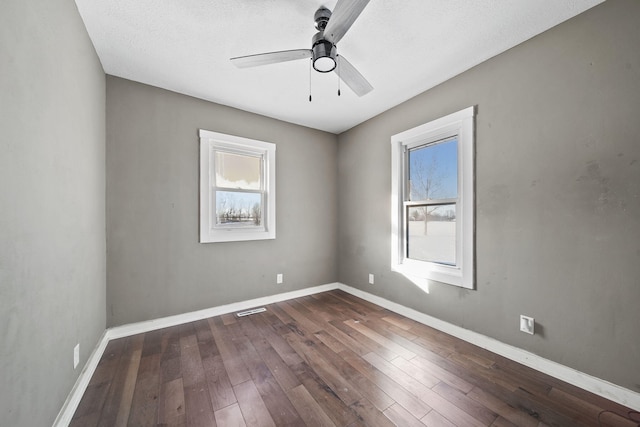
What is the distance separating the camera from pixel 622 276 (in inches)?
61.9

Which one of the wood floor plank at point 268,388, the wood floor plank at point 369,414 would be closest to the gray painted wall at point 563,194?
the wood floor plank at point 369,414

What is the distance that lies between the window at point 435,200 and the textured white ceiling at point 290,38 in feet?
1.89

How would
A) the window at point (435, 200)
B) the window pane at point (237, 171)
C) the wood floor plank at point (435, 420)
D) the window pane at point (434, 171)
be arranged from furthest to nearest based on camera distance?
the window pane at point (237, 171) < the window pane at point (434, 171) < the window at point (435, 200) < the wood floor plank at point (435, 420)

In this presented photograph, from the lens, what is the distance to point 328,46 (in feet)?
5.29

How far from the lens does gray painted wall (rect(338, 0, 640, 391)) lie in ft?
5.15

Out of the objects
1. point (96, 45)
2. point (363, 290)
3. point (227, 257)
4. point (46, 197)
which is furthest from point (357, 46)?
point (363, 290)

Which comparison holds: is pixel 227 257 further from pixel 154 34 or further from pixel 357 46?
pixel 357 46

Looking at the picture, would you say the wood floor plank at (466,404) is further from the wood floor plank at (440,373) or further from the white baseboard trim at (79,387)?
the white baseboard trim at (79,387)

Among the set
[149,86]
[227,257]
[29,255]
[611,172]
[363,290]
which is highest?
[149,86]

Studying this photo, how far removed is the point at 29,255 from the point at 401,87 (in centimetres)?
320

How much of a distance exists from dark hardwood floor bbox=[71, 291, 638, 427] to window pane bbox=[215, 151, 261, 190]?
1763 mm

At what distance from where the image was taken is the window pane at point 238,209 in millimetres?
3115

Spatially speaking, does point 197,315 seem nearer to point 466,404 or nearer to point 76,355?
point 76,355

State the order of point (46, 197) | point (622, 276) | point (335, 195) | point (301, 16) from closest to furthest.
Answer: point (46, 197), point (622, 276), point (301, 16), point (335, 195)
